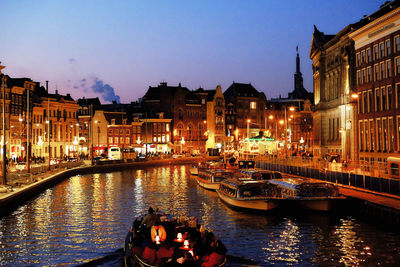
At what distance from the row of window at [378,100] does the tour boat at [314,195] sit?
27.7 meters

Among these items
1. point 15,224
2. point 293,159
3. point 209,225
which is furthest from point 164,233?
point 293,159

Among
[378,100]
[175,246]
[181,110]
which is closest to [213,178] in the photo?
[378,100]

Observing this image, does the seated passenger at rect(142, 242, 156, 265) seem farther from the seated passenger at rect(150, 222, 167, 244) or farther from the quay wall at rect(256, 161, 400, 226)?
the quay wall at rect(256, 161, 400, 226)

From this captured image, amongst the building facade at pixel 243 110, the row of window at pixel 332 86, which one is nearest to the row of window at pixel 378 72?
the row of window at pixel 332 86

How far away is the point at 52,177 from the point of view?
66.1 metres

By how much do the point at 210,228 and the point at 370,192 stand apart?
15.0 meters

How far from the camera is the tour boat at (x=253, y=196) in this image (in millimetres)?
40688

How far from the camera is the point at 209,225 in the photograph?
120 ft

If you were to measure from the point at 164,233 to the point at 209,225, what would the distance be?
46.3 feet

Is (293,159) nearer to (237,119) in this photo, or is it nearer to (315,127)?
(315,127)

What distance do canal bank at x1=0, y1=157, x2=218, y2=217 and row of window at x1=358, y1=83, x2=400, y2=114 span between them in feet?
150

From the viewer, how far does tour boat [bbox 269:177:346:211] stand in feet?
129

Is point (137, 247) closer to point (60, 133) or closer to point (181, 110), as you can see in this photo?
point (60, 133)

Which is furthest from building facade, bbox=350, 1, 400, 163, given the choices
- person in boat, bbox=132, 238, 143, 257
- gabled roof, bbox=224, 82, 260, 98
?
gabled roof, bbox=224, 82, 260, 98
